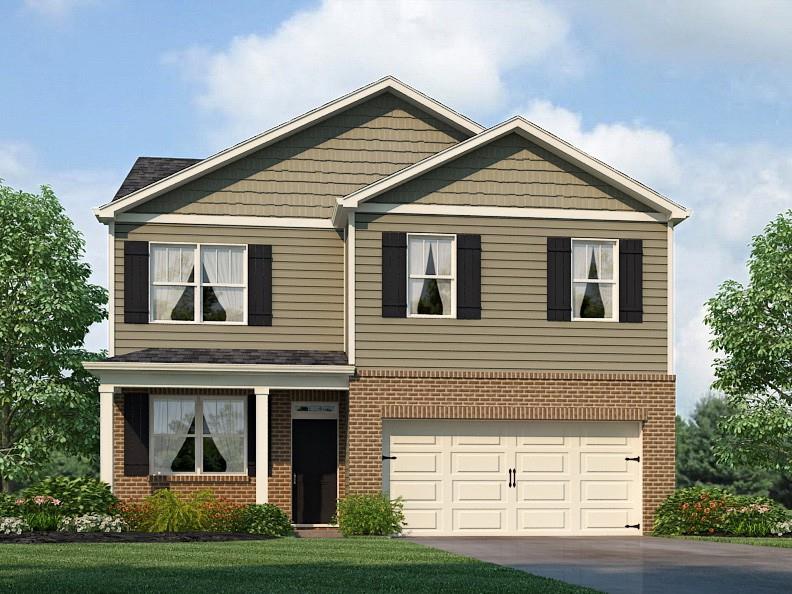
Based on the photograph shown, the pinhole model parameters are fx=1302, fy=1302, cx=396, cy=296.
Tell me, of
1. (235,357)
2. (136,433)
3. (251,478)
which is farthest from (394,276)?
(136,433)

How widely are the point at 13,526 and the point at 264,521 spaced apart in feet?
15.2

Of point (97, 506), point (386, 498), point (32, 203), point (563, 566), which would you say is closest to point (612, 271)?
point (386, 498)

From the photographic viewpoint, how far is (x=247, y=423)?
2717 centimetres

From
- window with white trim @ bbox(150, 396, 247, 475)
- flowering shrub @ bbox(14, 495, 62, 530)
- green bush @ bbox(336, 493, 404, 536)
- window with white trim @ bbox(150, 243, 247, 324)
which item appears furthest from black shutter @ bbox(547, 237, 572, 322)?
flowering shrub @ bbox(14, 495, 62, 530)

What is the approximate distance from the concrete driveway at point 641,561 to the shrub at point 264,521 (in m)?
2.78

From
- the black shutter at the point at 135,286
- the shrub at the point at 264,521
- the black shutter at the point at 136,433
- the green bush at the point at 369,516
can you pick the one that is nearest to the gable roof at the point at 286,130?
the black shutter at the point at 135,286

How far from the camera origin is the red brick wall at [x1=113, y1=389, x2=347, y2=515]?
86.9ft

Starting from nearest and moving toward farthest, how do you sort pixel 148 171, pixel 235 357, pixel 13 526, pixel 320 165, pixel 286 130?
pixel 13 526 < pixel 235 357 < pixel 286 130 < pixel 320 165 < pixel 148 171

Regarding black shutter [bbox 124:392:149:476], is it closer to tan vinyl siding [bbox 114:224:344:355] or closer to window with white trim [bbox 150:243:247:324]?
tan vinyl siding [bbox 114:224:344:355]

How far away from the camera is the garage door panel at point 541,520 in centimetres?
2641

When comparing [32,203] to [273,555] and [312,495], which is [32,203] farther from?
[273,555]

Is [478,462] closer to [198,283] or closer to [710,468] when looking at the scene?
[198,283]

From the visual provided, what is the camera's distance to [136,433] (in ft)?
87.4

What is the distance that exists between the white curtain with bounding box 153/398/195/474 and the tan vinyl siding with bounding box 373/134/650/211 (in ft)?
19.7
